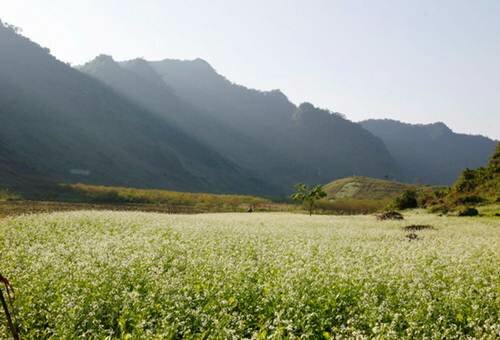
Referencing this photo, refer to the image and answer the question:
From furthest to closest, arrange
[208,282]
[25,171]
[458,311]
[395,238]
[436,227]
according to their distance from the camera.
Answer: [25,171] < [436,227] < [395,238] < [208,282] < [458,311]

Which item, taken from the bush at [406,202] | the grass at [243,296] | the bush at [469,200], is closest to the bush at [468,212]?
the bush at [469,200]

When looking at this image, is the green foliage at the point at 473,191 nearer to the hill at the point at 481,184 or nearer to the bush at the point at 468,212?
the hill at the point at 481,184

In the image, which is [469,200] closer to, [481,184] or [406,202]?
[406,202]

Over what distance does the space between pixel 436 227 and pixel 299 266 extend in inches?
1205

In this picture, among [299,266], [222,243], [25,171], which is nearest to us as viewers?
[299,266]

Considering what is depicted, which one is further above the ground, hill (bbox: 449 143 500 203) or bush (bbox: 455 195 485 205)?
hill (bbox: 449 143 500 203)

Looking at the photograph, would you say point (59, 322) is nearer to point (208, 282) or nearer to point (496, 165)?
point (208, 282)

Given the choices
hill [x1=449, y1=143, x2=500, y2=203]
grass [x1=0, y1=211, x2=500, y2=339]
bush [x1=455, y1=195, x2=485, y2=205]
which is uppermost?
hill [x1=449, y1=143, x2=500, y2=203]

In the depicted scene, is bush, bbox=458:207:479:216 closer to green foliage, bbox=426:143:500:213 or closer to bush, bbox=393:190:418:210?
green foliage, bbox=426:143:500:213

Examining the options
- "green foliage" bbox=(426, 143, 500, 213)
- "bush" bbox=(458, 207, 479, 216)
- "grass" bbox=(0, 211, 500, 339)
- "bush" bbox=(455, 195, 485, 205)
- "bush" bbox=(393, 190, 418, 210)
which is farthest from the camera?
"bush" bbox=(393, 190, 418, 210)

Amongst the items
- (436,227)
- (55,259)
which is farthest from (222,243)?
(436,227)

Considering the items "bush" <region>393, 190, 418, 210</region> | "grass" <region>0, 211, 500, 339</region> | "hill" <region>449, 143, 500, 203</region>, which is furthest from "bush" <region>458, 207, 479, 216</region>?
"grass" <region>0, 211, 500, 339</region>

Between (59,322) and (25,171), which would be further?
(25,171)

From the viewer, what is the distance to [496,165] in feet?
277
